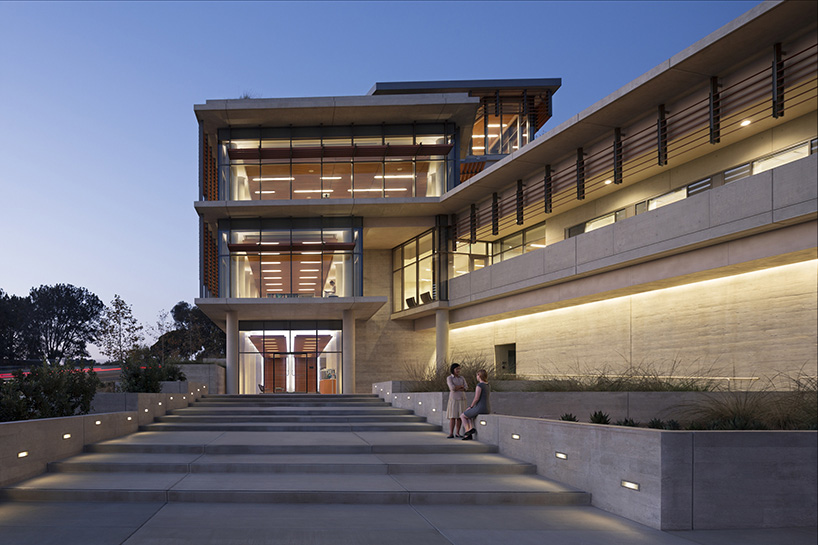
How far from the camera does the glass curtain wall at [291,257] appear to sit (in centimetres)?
3219

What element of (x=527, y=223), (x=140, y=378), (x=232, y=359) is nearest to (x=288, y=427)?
(x=140, y=378)

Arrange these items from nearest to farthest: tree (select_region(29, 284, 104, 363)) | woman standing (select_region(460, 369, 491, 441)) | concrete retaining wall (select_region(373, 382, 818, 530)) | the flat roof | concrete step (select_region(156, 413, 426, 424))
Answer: concrete retaining wall (select_region(373, 382, 818, 530)) < woman standing (select_region(460, 369, 491, 441)) < concrete step (select_region(156, 413, 426, 424)) < the flat roof < tree (select_region(29, 284, 104, 363))

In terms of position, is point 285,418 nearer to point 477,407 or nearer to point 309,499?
point 477,407

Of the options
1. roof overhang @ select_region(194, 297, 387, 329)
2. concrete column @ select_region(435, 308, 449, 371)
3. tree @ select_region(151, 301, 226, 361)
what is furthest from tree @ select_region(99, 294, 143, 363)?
concrete column @ select_region(435, 308, 449, 371)

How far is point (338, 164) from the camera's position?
33469 millimetres

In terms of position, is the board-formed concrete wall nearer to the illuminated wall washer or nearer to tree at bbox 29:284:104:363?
the illuminated wall washer

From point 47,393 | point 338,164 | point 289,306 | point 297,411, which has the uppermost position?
point 338,164

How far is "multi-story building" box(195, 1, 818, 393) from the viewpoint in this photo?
55.6 feet

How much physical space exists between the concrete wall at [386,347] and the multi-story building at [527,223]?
0.12m

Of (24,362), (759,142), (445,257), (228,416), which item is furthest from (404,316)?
(24,362)

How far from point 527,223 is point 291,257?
1111 centimetres

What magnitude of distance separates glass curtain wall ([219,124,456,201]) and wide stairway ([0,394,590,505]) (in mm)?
18139

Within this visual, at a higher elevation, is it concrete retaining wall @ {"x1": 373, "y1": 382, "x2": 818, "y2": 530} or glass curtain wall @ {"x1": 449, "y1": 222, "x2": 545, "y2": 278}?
glass curtain wall @ {"x1": 449, "y1": 222, "x2": 545, "y2": 278}

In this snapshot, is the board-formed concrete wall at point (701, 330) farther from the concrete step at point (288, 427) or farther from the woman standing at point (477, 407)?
the concrete step at point (288, 427)
